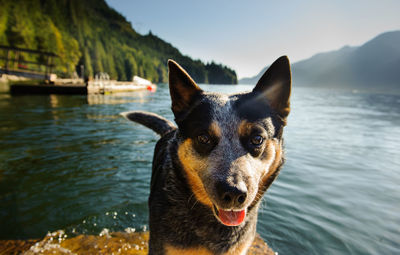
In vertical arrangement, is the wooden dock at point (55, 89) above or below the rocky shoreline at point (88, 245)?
above

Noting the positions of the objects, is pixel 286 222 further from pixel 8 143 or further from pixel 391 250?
pixel 8 143

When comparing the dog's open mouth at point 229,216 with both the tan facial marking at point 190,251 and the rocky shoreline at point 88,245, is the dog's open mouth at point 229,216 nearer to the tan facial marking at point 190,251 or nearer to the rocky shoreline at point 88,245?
the tan facial marking at point 190,251

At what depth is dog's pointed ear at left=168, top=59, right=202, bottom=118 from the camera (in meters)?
2.38

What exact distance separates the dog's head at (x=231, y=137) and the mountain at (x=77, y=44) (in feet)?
1.90

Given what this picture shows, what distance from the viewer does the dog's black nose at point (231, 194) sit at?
5.72 ft

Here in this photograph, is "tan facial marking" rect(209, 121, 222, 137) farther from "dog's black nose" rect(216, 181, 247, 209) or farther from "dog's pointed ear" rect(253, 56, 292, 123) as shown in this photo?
"dog's pointed ear" rect(253, 56, 292, 123)

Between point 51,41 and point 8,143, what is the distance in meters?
62.0

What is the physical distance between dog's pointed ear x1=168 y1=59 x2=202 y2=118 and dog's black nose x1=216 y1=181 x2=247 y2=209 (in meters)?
1.11

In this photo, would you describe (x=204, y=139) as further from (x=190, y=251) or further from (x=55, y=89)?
(x=55, y=89)

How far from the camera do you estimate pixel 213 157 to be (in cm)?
211

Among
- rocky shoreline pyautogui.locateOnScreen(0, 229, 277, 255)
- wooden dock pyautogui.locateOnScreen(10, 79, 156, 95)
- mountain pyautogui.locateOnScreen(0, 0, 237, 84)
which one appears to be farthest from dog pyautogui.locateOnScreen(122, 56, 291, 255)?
wooden dock pyautogui.locateOnScreen(10, 79, 156, 95)

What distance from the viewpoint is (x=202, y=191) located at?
2.31 metres

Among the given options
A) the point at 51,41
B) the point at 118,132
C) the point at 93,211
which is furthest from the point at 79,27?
the point at 93,211

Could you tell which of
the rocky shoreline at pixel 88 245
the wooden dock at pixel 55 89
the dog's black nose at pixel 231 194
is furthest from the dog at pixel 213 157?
the wooden dock at pixel 55 89
